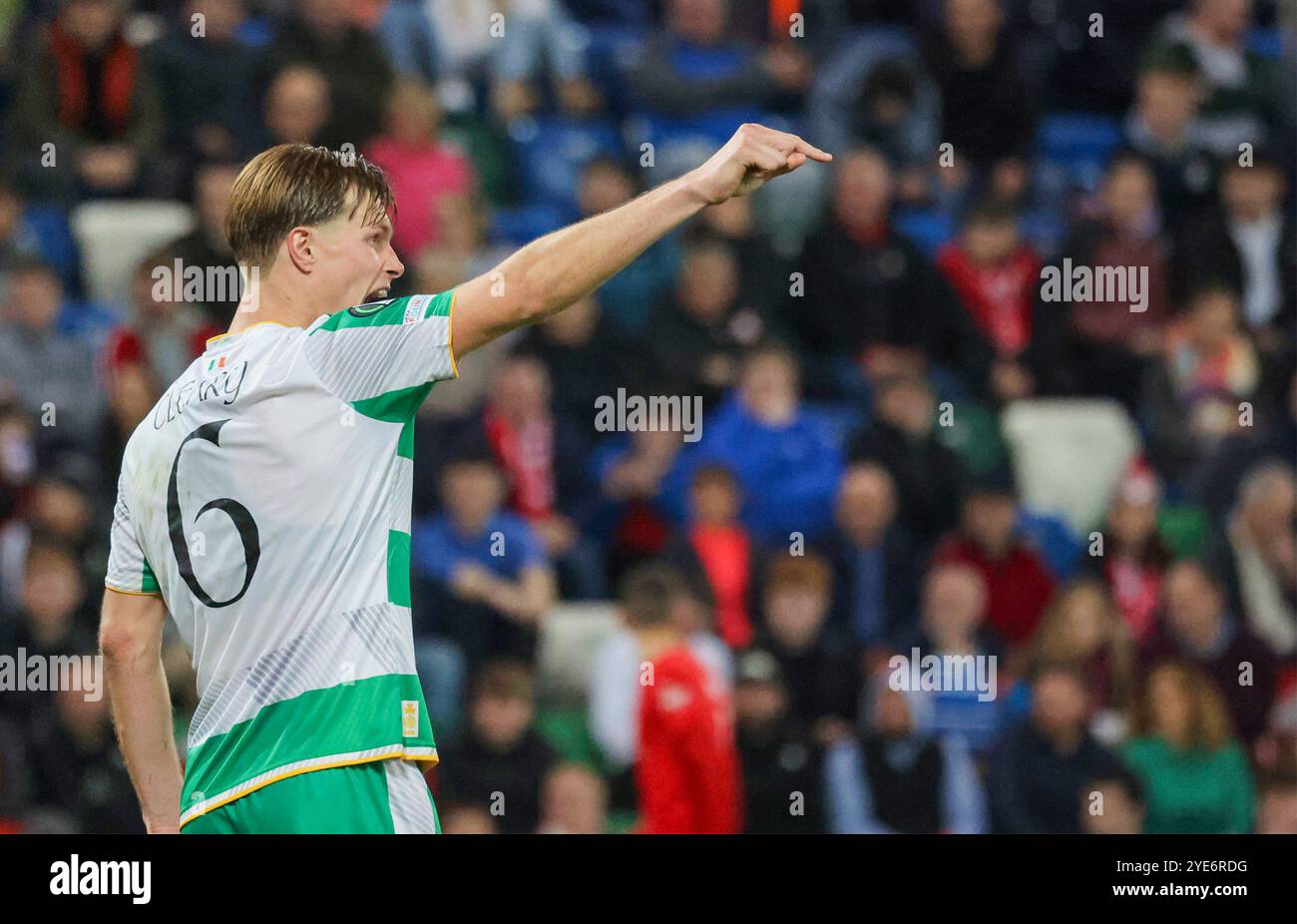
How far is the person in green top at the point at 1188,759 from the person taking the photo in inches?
292

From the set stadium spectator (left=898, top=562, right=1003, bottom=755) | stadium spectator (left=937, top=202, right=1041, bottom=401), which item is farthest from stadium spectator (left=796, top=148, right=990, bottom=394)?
stadium spectator (left=898, top=562, right=1003, bottom=755)

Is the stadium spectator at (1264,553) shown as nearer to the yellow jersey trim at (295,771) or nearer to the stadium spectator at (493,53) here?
the stadium spectator at (493,53)

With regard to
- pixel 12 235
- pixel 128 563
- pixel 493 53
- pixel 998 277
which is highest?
pixel 493 53

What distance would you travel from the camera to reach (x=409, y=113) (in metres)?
8.96

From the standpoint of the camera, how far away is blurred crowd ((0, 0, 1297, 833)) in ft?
24.1

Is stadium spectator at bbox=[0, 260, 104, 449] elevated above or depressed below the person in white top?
above

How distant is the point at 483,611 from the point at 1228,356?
145 inches

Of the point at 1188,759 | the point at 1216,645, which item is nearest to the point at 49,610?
the point at 1188,759

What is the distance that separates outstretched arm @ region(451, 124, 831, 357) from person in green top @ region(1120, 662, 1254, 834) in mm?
4886

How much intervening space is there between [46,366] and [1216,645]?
16.7 feet

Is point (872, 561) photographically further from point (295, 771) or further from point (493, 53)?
point (295, 771)

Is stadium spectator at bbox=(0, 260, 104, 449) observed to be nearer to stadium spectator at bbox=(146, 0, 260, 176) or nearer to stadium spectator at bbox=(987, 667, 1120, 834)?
stadium spectator at bbox=(146, 0, 260, 176)

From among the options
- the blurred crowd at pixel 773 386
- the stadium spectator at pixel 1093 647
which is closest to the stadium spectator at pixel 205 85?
the blurred crowd at pixel 773 386

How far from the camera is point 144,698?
3527 millimetres
